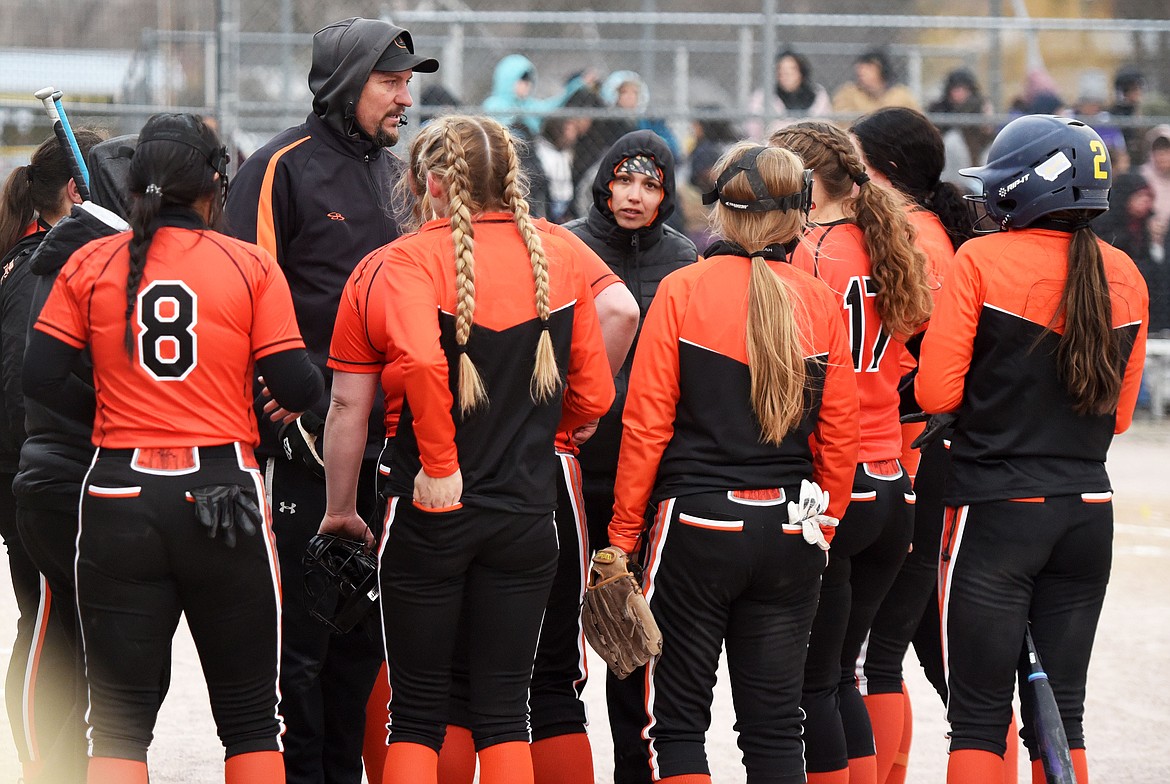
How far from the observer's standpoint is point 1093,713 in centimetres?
578

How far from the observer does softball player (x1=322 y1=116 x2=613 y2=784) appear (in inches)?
140

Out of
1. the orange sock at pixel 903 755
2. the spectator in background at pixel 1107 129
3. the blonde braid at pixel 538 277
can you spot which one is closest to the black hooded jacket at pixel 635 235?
the blonde braid at pixel 538 277

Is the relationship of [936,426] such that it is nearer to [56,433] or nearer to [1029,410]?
[1029,410]

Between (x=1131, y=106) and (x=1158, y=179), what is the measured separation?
2.65 ft

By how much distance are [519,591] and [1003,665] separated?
1348 mm

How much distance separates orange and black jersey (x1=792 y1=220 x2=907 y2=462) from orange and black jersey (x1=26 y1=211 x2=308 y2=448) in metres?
1.63

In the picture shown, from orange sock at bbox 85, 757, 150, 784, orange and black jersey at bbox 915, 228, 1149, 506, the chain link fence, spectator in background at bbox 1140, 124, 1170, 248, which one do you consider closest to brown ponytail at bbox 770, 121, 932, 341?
orange and black jersey at bbox 915, 228, 1149, 506

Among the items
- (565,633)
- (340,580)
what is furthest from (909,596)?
(340,580)

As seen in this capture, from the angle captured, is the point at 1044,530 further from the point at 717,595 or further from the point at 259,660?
the point at 259,660

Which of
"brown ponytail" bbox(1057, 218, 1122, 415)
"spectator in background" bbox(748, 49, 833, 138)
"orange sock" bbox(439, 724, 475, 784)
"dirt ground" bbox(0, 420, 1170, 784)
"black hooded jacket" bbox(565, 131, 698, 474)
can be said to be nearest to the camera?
"brown ponytail" bbox(1057, 218, 1122, 415)

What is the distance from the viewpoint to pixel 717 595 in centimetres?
371

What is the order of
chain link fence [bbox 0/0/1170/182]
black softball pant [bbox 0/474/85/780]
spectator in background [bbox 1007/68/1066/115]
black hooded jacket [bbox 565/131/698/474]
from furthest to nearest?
spectator in background [bbox 1007/68/1066/115]
chain link fence [bbox 0/0/1170/182]
black hooded jacket [bbox 565/131/698/474]
black softball pant [bbox 0/474/85/780]

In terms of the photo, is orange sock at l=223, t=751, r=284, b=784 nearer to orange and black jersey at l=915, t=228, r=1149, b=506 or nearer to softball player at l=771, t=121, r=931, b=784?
softball player at l=771, t=121, r=931, b=784

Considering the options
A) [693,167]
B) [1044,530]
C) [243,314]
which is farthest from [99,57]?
[1044,530]
